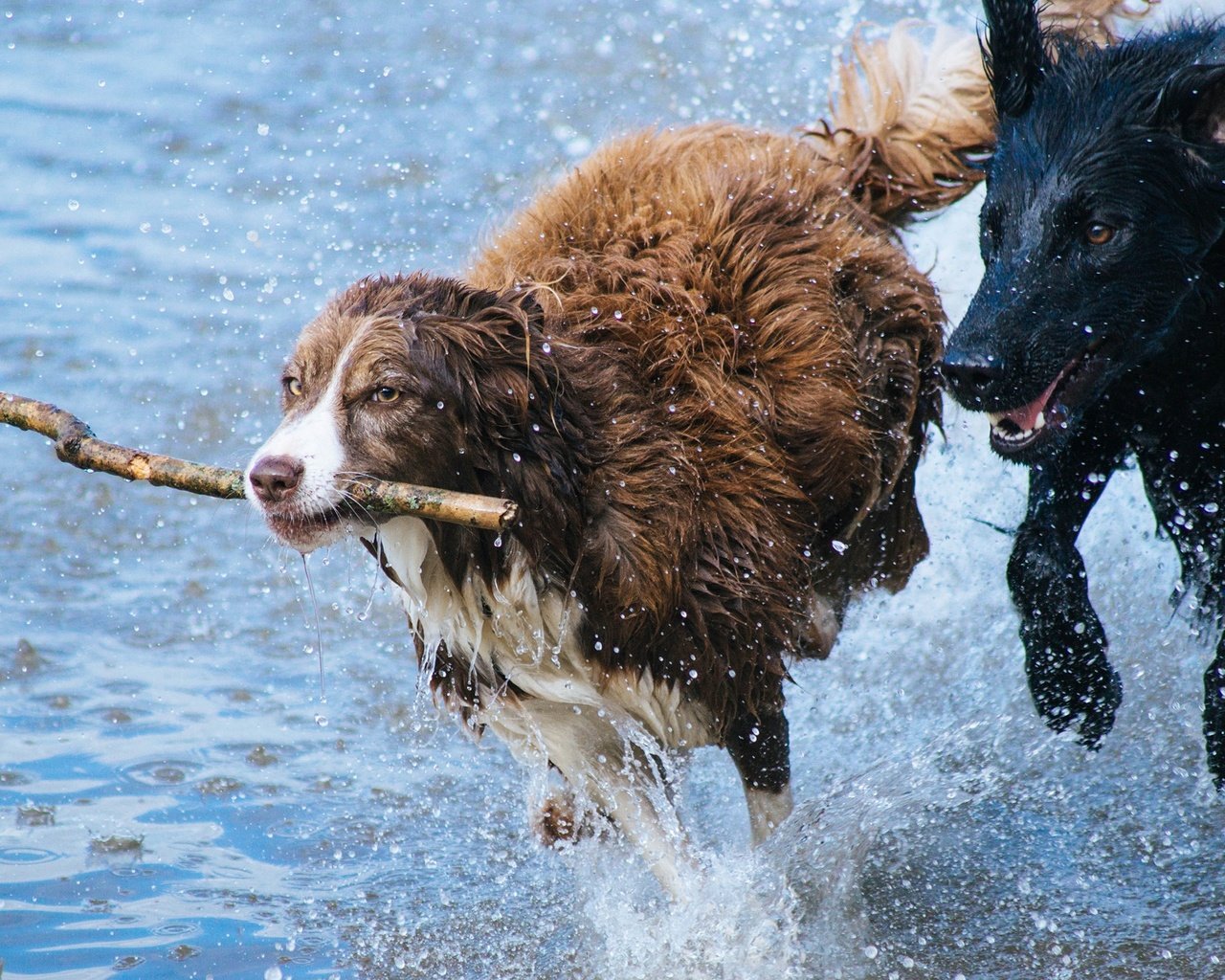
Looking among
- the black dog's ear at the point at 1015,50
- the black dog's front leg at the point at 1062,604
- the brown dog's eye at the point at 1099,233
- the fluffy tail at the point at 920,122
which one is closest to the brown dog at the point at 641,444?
the fluffy tail at the point at 920,122

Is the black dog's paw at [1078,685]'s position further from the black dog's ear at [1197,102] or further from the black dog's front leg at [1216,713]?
the black dog's ear at [1197,102]

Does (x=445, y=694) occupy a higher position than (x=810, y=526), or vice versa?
(x=810, y=526)

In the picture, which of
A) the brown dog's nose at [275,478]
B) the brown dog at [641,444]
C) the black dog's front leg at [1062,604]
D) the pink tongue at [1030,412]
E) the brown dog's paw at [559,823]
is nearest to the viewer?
the brown dog's nose at [275,478]

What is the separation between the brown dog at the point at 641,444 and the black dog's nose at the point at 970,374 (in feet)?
1.51

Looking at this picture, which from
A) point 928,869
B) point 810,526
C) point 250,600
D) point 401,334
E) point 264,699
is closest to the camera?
point 401,334

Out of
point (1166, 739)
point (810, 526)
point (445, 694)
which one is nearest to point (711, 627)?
point (810, 526)

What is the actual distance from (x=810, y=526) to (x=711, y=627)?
46 cm

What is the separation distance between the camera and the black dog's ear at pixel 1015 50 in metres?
4.01

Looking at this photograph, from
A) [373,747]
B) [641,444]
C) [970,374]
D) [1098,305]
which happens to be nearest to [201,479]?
[641,444]

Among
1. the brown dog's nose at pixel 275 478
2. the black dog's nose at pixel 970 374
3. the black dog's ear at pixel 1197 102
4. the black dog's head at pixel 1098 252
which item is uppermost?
the black dog's ear at pixel 1197 102

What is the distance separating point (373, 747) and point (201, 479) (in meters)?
2.01

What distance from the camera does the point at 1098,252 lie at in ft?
12.1

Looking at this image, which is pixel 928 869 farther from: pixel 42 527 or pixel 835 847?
pixel 42 527

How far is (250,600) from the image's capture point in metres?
6.04
